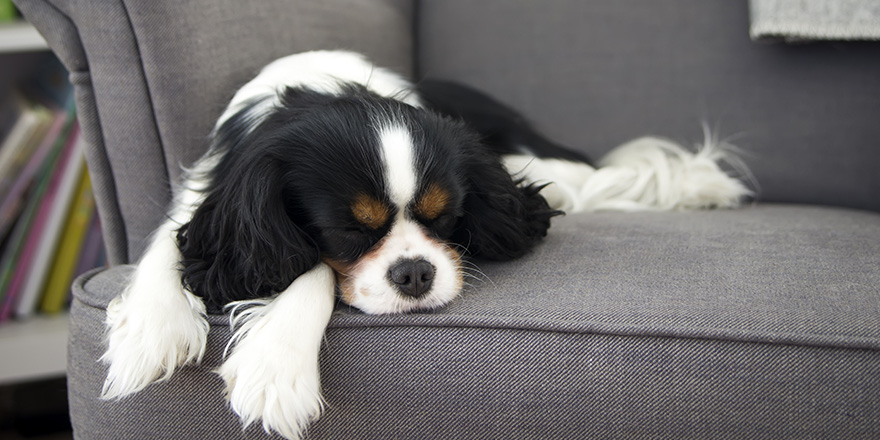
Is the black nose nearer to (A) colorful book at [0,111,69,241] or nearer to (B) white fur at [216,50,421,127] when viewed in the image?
(B) white fur at [216,50,421,127]

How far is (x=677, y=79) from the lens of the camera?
2.01 metres

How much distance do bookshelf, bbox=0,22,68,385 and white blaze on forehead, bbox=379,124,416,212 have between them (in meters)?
1.43

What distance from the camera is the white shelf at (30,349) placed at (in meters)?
2.05

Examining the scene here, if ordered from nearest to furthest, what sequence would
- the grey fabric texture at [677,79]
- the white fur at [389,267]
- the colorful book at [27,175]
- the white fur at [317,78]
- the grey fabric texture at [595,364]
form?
1. the grey fabric texture at [595,364]
2. the white fur at [389,267]
3. the white fur at [317,78]
4. the grey fabric texture at [677,79]
5. the colorful book at [27,175]

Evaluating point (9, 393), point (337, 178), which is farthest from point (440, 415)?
point (9, 393)

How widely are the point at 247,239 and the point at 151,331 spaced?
23cm

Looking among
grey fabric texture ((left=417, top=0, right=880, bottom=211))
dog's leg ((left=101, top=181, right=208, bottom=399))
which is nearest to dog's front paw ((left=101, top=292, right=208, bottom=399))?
dog's leg ((left=101, top=181, right=208, bottom=399))

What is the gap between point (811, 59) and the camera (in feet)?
6.24

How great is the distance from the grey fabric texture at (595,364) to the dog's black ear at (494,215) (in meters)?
0.17

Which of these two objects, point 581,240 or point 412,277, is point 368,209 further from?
point 581,240

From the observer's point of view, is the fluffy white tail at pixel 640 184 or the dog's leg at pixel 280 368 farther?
the fluffy white tail at pixel 640 184

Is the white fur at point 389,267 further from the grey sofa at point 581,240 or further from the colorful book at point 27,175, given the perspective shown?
the colorful book at point 27,175

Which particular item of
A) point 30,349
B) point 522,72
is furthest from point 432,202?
point 30,349

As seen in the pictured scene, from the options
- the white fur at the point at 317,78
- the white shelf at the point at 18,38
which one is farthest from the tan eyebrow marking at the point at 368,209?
the white shelf at the point at 18,38
